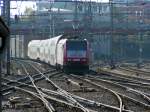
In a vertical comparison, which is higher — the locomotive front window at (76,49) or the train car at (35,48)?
the locomotive front window at (76,49)

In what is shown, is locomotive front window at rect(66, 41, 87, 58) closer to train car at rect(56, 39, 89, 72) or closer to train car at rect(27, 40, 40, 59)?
train car at rect(56, 39, 89, 72)

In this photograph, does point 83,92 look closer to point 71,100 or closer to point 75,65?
point 71,100

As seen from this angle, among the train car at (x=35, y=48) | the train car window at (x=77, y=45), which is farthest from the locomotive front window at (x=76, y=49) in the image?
the train car at (x=35, y=48)

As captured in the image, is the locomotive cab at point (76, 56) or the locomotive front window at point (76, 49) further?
the locomotive front window at point (76, 49)

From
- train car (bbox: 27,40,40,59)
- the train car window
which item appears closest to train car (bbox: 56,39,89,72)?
the train car window

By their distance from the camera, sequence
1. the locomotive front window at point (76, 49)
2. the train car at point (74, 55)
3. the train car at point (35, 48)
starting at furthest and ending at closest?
the train car at point (35, 48), the locomotive front window at point (76, 49), the train car at point (74, 55)

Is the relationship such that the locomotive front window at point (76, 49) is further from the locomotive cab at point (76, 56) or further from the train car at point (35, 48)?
the train car at point (35, 48)

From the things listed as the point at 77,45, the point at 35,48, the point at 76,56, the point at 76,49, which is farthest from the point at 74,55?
the point at 35,48

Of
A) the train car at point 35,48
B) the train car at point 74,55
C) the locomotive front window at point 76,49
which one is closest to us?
the train car at point 74,55

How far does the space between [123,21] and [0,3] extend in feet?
177

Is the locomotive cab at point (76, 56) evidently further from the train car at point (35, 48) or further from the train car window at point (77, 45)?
the train car at point (35, 48)

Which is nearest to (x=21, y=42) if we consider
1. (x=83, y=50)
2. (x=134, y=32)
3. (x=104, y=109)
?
(x=134, y=32)

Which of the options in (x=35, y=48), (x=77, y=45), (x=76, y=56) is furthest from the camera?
(x=35, y=48)

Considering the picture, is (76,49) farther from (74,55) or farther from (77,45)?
(74,55)
